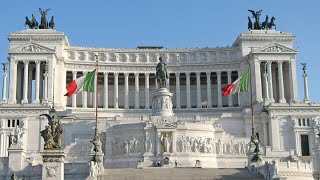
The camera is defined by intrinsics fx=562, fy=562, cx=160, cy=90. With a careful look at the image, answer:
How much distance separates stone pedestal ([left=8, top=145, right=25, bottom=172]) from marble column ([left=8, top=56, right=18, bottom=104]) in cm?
2974

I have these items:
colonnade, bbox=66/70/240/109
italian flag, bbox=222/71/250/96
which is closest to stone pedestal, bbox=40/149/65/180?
italian flag, bbox=222/71/250/96

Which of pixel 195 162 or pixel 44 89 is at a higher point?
pixel 44 89

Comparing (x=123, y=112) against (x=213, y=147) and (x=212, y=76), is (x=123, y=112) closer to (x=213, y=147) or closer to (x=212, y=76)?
(x=212, y=76)

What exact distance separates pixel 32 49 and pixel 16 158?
121 ft

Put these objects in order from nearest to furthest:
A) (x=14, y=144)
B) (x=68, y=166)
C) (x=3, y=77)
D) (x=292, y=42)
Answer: (x=68, y=166) → (x=14, y=144) → (x=3, y=77) → (x=292, y=42)

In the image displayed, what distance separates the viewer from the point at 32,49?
94812 mm

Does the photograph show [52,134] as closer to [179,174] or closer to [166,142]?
[179,174]

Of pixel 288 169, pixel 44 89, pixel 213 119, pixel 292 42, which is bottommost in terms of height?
pixel 288 169

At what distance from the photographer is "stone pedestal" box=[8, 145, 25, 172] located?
198 ft

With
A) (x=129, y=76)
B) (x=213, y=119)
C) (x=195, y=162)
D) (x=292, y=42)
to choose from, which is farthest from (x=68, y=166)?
(x=292, y=42)

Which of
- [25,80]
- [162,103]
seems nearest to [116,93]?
[25,80]

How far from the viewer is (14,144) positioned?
63.5 metres

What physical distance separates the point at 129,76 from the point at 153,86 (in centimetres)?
518

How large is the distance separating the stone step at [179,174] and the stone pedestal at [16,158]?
41.6ft
